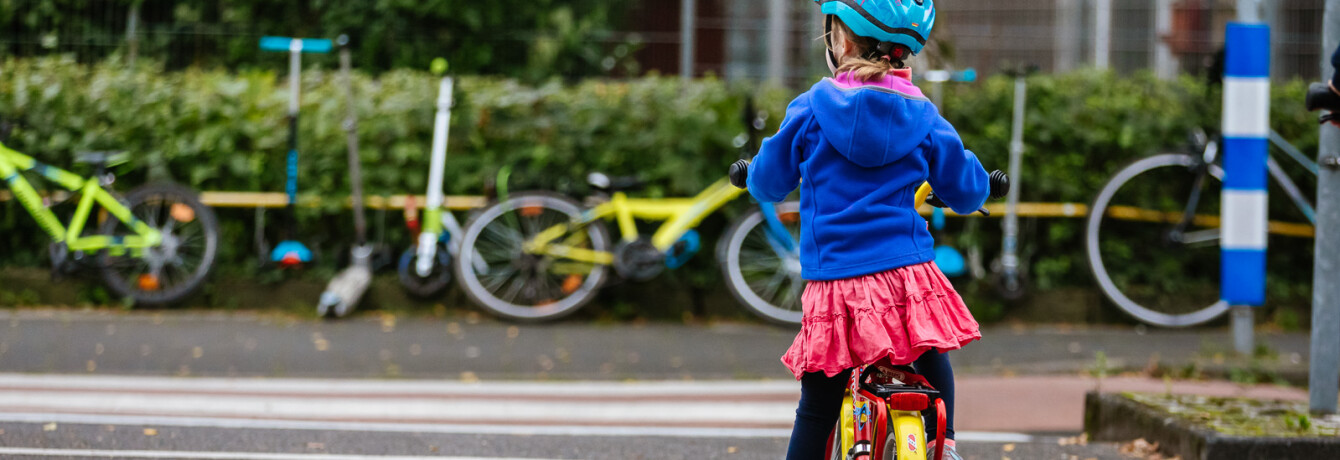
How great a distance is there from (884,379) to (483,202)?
5.17 meters

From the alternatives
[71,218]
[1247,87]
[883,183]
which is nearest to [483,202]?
[71,218]

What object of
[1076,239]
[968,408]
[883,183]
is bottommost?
[968,408]

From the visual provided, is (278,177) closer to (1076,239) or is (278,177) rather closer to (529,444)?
(529,444)

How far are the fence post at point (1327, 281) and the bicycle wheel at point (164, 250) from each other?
5.66 m

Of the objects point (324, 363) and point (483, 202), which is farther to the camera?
point (483, 202)

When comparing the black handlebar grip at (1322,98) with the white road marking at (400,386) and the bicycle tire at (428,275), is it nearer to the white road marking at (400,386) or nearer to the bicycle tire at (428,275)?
the white road marking at (400,386)

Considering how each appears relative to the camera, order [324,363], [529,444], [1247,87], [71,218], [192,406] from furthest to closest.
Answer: [71,218] < [324,363] < [1247,87] < [192,406] < [529,444]

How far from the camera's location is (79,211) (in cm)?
753

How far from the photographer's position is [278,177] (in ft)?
25.4

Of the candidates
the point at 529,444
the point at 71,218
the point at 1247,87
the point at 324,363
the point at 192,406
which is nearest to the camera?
the point at 529,444

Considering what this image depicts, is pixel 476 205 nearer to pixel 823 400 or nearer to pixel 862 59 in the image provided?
pixel 823 400

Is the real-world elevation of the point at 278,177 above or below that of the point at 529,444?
above

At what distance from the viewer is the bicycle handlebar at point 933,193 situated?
2.79 m

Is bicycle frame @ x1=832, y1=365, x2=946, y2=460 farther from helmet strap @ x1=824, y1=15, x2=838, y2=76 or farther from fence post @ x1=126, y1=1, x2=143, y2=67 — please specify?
fence post @ x1=126, y1=1, x2=143, y2=67
